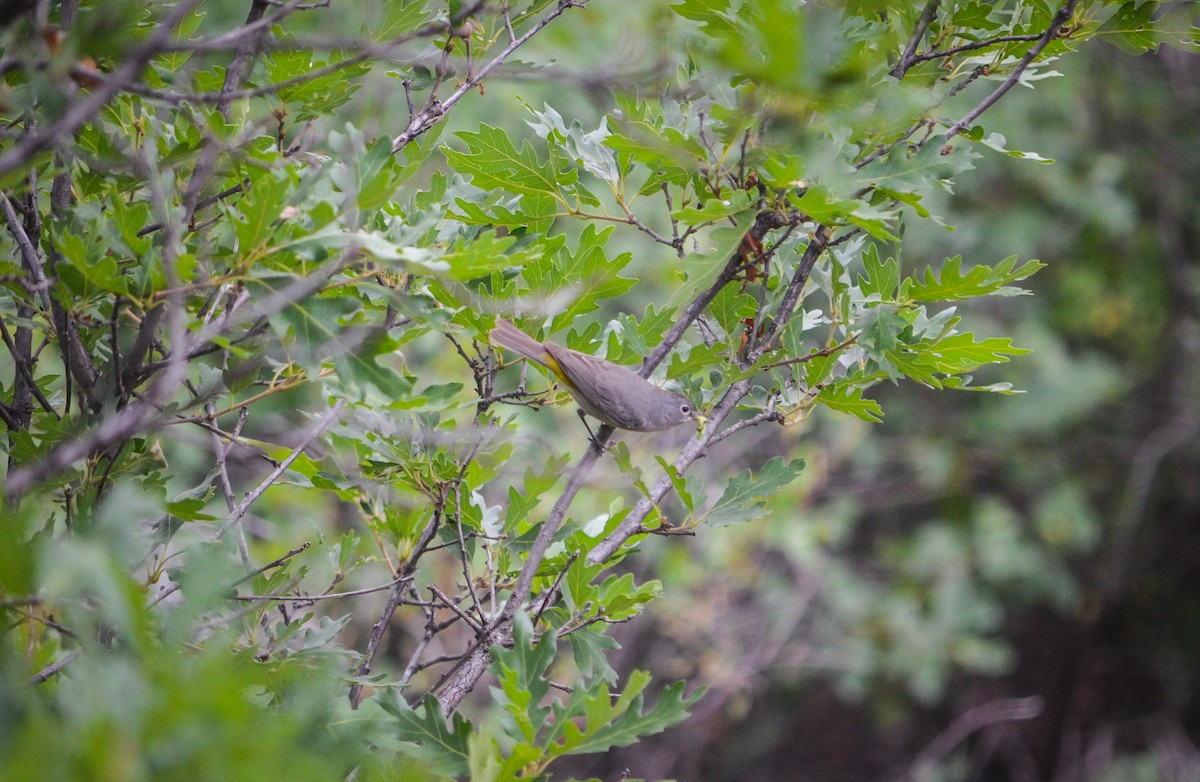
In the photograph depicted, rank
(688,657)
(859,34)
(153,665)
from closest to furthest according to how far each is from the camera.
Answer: (153,665), (859,34), (688,657)

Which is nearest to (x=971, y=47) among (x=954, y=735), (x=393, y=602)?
(x=393, y=602)

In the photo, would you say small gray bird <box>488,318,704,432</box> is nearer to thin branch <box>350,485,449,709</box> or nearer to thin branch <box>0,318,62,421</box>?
thin branch <box>350,485,449,709</box>

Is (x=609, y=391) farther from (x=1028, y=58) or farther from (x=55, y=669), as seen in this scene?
(x=55, y=669)

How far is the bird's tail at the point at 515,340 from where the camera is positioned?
207 cm

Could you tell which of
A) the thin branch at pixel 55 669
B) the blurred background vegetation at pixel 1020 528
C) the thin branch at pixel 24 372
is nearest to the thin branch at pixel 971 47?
the thin branch at pixel 24 372

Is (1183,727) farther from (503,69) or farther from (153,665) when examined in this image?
(153,665)

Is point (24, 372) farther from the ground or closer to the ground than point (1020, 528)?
farther from the ground

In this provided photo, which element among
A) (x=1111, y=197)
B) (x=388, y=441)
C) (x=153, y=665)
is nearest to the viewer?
(x=153, y=665)

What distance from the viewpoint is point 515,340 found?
86.5 inches

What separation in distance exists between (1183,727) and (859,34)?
6805mm

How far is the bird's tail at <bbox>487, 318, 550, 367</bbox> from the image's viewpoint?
6.80 feet

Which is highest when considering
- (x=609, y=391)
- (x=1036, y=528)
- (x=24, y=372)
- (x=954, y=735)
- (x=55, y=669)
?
(x=24, y=372)

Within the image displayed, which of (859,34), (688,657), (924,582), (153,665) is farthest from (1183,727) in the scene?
(153,665)

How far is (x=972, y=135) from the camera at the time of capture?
191 cm
